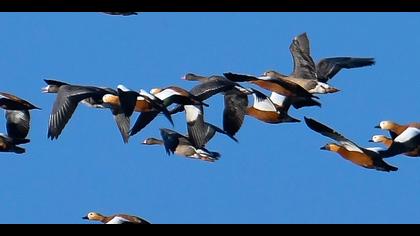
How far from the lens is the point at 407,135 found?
13172mm

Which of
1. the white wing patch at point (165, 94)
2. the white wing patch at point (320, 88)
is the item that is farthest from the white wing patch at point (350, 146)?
the white wing patch at point (165, 94)

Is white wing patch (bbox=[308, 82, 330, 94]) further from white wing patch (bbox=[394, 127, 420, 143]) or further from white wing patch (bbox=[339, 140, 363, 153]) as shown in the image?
white wing patch (bbox=[339, 140, 363, 153])

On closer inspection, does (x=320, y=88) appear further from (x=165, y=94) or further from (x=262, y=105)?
(x=165, y=94)

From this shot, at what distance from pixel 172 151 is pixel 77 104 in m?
2.48

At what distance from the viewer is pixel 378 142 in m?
15.3

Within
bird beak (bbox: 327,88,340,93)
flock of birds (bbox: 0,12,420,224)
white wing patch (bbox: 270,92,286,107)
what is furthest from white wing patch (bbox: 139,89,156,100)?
bird beak (bbox: 327,88,340,93)

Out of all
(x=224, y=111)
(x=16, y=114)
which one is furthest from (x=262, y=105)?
(x=16, y=114)

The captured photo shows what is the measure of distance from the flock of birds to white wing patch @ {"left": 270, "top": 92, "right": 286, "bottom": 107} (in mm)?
12

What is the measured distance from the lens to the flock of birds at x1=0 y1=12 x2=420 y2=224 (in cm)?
1280

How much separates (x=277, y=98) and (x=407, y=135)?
1.90 meters

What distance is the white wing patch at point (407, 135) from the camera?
13078 millimetres
